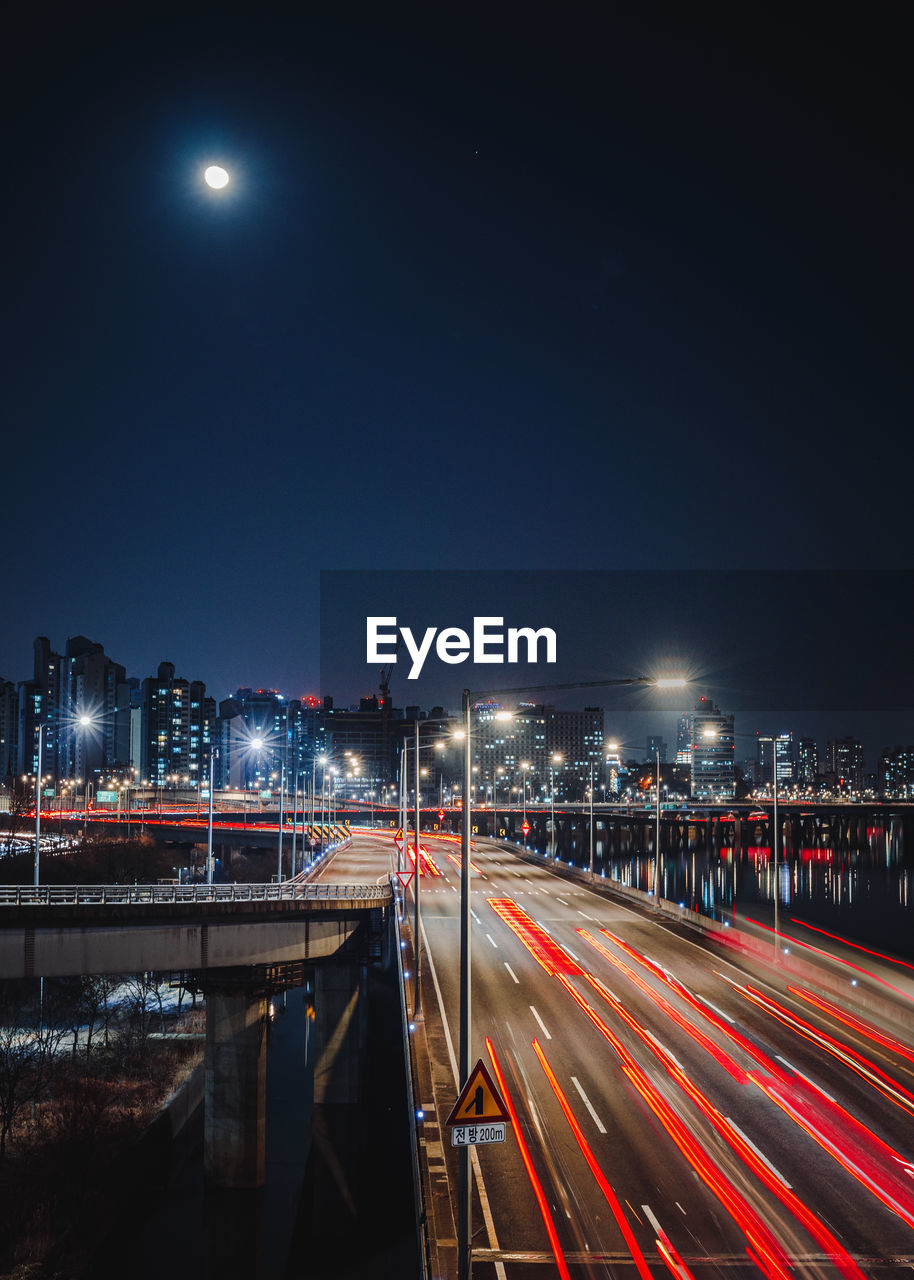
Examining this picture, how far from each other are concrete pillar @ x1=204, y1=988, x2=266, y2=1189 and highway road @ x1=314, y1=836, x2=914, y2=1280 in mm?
8797

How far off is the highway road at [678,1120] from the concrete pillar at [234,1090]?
346 inches

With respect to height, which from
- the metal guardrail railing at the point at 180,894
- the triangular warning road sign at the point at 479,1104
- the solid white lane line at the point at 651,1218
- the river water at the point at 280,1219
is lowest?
the river water at the point at 280,1219

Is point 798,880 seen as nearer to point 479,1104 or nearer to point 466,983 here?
point 466,983

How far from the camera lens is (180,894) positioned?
36656 mm

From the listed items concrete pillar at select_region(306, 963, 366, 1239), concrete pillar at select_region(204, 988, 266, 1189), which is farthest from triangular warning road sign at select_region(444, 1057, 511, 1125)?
concrete pillar at select_region(306, 963, 366, 1239)

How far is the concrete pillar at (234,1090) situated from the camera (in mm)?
35875

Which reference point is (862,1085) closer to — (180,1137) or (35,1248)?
(35,1248)

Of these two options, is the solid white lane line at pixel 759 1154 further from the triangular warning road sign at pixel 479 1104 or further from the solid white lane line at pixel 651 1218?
the triangular warning road sign at pixel 479 1104

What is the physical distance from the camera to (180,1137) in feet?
138

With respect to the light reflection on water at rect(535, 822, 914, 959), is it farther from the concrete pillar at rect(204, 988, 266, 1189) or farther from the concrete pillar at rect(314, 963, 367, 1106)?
the concrete pillar at rect(204, 988, 266, 1189)

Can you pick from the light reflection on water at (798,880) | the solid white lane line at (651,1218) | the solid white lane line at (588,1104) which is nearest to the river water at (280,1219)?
the solid white lane line at (588,1104)

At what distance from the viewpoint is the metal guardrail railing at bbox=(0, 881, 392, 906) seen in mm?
33906

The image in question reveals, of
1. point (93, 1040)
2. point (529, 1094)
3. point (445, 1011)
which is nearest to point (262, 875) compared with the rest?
point (93, 1040)

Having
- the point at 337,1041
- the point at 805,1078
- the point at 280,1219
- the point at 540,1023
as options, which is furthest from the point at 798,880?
the point at 805,1078
